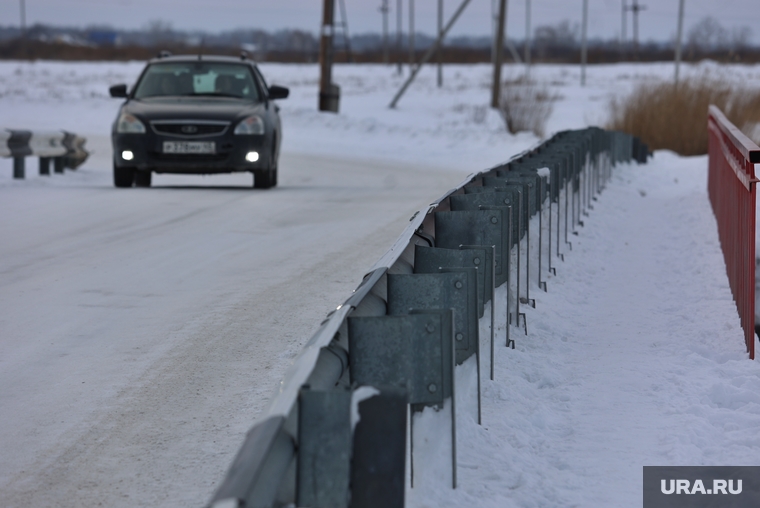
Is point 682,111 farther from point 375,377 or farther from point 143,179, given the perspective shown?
point 375,377

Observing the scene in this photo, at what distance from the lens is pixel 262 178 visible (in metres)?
14.1

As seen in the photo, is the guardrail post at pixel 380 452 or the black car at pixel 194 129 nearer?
the guardrail post at pixel 380 452

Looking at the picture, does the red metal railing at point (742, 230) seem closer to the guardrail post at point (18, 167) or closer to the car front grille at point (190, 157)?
the car front grille at point (190, 157)

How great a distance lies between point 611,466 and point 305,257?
471 centimetres

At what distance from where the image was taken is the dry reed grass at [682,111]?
21.2 metres

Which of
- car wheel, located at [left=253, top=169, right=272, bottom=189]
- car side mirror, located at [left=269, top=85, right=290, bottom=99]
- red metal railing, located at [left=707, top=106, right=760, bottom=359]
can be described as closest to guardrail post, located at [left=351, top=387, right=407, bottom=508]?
red metal railing, located at [left=707, top=106, right=760, bottom=359]

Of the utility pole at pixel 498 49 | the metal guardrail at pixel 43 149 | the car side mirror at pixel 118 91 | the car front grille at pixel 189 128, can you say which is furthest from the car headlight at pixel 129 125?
the utility pole at pixel 498 49

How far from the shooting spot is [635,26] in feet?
373

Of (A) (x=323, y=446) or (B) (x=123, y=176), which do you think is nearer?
(A) (x=323, y=446)

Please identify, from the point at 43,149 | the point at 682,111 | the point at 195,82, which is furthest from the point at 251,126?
the point at 682,111

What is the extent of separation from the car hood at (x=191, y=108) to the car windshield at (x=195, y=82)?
23cm

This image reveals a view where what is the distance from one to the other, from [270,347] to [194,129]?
8312 mm

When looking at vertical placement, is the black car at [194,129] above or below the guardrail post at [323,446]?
above

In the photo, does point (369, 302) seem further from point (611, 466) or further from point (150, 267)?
point (150, 267)
